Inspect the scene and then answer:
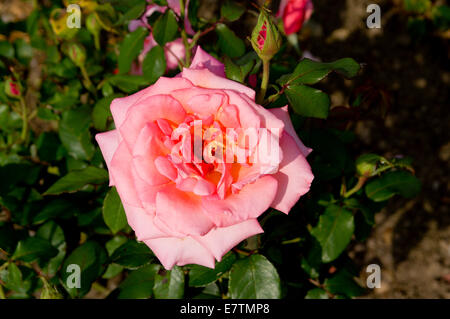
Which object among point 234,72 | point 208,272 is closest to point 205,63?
point 234,72

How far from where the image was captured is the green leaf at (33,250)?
3.51 ft

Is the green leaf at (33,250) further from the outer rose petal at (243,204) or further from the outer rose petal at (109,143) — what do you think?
the outer rose petal at (243,204)

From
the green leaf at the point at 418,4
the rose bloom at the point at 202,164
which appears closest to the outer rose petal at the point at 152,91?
the rose bloom at the point at 202,164

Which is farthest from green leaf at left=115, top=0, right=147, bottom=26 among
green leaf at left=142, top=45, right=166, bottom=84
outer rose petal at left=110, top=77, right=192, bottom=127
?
outer rose petal at left=110, top=77, right=192, bottom=127

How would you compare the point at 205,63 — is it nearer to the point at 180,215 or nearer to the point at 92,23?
the point at 180,215

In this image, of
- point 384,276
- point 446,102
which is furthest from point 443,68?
point 384,276

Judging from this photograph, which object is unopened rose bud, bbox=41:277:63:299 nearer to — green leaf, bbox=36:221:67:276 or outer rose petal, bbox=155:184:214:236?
green leaf, bbox=36:221:67:276

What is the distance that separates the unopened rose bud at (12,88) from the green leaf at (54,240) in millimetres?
411

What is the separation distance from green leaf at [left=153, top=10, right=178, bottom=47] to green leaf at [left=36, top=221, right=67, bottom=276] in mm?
653

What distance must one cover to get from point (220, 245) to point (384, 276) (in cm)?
144

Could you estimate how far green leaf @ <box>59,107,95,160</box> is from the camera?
121cm

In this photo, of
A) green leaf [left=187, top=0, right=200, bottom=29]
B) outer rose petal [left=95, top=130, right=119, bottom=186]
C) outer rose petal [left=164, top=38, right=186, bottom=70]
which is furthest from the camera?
outer rose petal [left=164, top=38, right=186, bottom=70]

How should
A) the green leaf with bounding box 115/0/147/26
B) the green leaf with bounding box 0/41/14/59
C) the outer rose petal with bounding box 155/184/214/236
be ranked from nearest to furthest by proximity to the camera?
the outer rose petal with bounding box 155/184/214/236, the green leaf with bounding box 115/0/147/26, the green leaf with bounding box 0/41/14/59

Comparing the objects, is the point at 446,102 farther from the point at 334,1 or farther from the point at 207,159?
the point at 207,159
